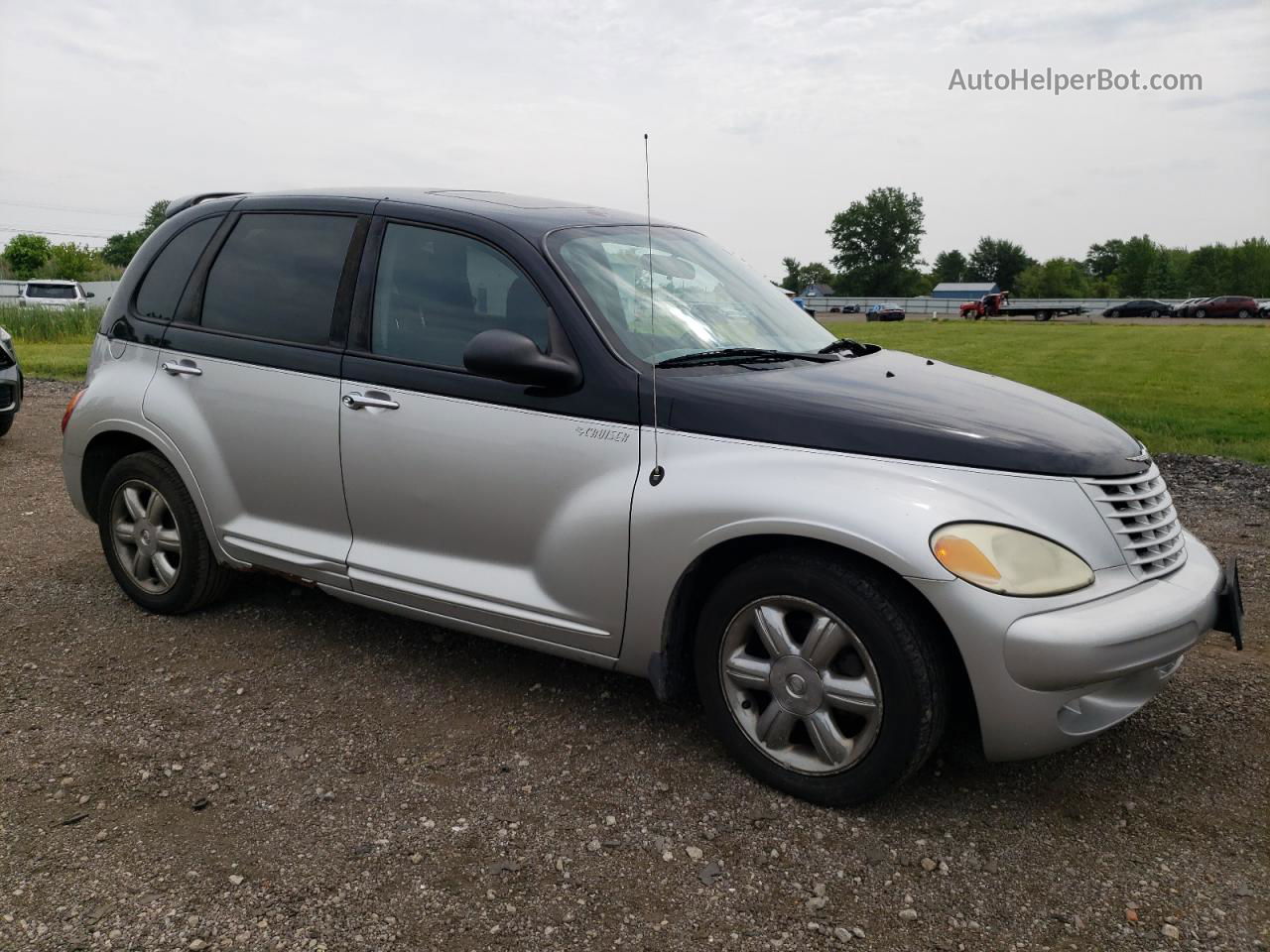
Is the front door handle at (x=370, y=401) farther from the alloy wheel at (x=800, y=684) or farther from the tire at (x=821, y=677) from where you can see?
the alloy wheel at (x=800, y=684)

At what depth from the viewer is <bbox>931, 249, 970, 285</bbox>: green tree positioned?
141375 mm

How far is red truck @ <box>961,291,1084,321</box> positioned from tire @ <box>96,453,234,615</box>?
5863cm

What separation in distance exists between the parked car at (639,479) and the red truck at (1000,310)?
192 ft

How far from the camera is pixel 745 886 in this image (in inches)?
117

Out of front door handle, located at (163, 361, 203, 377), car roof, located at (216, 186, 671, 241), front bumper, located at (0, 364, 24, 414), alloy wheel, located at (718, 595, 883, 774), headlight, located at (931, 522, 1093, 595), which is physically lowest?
alloy wheel, located at (718, 595, 883, 774)

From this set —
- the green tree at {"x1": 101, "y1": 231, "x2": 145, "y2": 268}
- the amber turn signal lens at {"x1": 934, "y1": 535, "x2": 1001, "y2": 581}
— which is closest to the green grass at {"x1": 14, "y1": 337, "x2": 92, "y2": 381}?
the amber turn signal lens at {"x1": 934, "y1": 535, "x2": 1001, "y2": 581}

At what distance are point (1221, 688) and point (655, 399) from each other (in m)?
2.49

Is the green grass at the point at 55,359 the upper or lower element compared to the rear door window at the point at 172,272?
lower

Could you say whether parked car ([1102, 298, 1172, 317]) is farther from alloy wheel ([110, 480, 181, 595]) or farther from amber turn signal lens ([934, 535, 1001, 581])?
amber turn signal lens ([934, 535, 1001, 581])

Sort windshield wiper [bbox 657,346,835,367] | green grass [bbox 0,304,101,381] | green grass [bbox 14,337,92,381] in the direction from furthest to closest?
green grass [bbox 0,304,101,381]
green grass [bbox 14,337,92,381]
windshield wiper [bbox 657,346,835,367]

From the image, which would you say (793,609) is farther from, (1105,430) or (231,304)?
(231,304)

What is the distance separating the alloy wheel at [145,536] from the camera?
491 centimetres

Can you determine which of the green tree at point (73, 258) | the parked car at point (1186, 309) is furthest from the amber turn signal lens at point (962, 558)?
the green tree at point (73, 258)

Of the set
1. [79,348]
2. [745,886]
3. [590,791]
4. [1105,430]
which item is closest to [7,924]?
[590,791]
